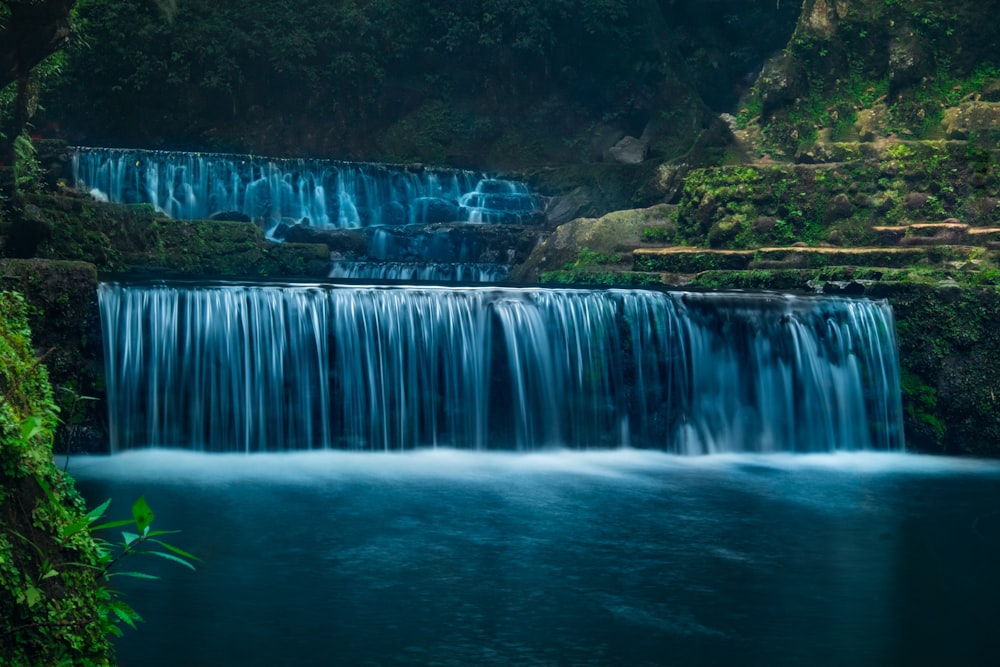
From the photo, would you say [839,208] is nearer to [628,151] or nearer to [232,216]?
[628,151]

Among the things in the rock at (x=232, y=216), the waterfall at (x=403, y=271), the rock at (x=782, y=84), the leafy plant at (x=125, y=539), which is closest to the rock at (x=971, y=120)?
the rock at (x=782, y=84)

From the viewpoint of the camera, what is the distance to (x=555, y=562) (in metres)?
8.21

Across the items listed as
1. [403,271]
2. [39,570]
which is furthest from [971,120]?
[39,570]

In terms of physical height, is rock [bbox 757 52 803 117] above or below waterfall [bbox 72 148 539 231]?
above

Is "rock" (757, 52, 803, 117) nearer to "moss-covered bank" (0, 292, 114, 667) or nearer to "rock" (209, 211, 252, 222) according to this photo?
"rock" (209, 211, 252, 222)

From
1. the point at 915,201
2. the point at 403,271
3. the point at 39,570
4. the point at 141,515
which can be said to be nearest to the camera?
the point at 141,515

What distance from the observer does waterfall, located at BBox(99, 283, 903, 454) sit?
1217cm

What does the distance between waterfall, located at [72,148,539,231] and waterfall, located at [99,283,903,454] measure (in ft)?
28.8

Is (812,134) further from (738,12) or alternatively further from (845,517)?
(845,517)

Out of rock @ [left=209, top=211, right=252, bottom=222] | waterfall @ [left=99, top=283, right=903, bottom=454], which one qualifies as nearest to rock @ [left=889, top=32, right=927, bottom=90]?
waterfall @ [left=99, top=283, right=903, bottom=454]

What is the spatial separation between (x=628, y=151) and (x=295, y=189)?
28.4ft

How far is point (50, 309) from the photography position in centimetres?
1166

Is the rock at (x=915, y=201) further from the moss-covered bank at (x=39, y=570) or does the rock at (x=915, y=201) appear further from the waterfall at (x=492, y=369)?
the moss-covered bank at (x=39, y=570)

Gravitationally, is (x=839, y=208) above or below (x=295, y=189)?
below
